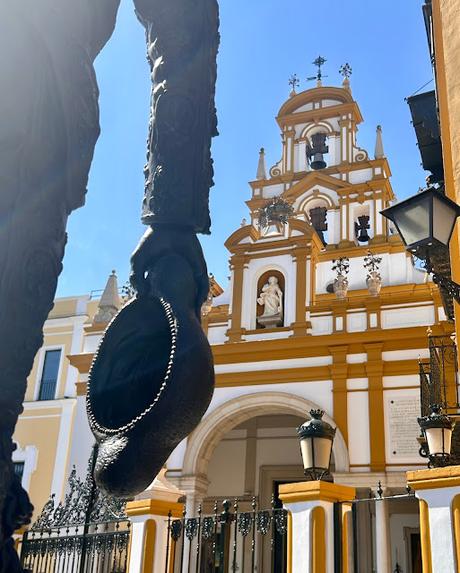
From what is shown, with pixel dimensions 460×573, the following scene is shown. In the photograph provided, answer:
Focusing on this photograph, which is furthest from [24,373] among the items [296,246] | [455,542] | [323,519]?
[296,246]

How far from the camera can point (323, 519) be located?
690cm

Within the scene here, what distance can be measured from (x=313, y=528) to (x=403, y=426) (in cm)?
759

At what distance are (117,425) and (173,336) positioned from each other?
0.15 meters

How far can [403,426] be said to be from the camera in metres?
14.0

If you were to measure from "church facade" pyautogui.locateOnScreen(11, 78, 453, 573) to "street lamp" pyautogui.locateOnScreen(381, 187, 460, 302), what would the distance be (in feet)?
24.9

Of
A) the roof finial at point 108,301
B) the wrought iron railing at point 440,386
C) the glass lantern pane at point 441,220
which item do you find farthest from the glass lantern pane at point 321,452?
the roof finial at point 108,301

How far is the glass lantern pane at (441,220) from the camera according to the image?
4.81 meters

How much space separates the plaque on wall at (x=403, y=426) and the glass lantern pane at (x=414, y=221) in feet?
31.5

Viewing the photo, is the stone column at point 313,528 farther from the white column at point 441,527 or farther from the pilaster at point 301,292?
the pilaster at point 301,292

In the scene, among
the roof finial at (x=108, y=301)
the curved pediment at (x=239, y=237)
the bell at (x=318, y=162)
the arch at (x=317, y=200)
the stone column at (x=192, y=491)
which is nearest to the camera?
the stone column at (x=192, y=491)

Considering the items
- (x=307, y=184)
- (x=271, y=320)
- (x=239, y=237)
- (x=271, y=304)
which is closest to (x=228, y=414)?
(x=271, y=320)

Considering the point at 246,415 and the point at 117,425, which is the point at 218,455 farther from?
the point at 117,425

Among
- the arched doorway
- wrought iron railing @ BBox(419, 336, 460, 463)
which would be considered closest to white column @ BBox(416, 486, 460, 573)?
wrought iron railing @ BBox(419, 336, 460, 463)

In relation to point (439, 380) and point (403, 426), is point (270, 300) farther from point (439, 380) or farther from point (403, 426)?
point (439, 380)
